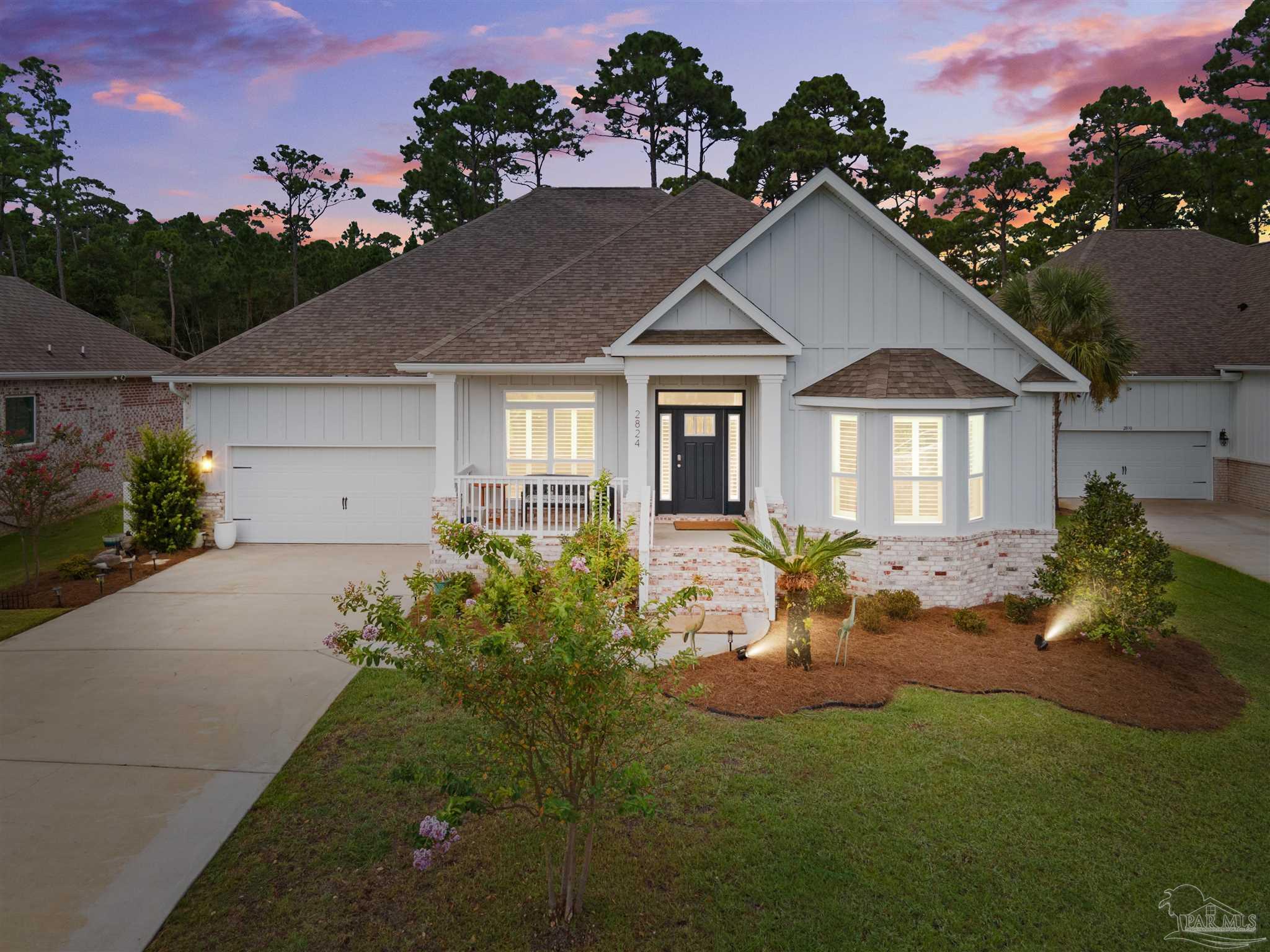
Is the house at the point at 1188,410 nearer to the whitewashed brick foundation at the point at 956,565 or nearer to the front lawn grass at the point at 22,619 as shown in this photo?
the whitewashed brick foundation at the point at 956,565

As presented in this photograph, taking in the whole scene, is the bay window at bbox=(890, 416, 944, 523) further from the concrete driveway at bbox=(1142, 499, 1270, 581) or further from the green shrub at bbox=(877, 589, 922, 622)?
the concrete driveway at bbox=(1142, 499, 1270, 581)

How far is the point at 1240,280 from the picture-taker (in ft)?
86.5

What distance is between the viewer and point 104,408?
2338cm

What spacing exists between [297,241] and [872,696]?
4218cm

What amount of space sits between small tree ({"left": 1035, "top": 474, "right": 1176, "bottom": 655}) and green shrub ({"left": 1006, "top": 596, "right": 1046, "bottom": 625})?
0.64 metres

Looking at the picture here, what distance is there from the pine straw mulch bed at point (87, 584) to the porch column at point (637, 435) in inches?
362

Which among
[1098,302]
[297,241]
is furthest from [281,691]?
[297,241]

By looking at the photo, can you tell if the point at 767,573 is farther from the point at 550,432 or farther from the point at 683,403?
the point at 550,432

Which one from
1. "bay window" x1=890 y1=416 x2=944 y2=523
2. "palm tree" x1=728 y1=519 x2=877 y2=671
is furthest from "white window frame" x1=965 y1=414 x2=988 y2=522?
"palm tree" x1=728 y1=519 x2=877 y2=671

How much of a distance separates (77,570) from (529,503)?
8321 millimetres

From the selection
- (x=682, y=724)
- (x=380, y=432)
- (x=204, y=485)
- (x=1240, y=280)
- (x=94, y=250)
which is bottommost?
(x=682, y=724)

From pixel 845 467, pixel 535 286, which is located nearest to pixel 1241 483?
pixel 845 467

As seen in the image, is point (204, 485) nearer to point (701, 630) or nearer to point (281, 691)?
point (281, 691)

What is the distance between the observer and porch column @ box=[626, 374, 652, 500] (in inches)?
543
